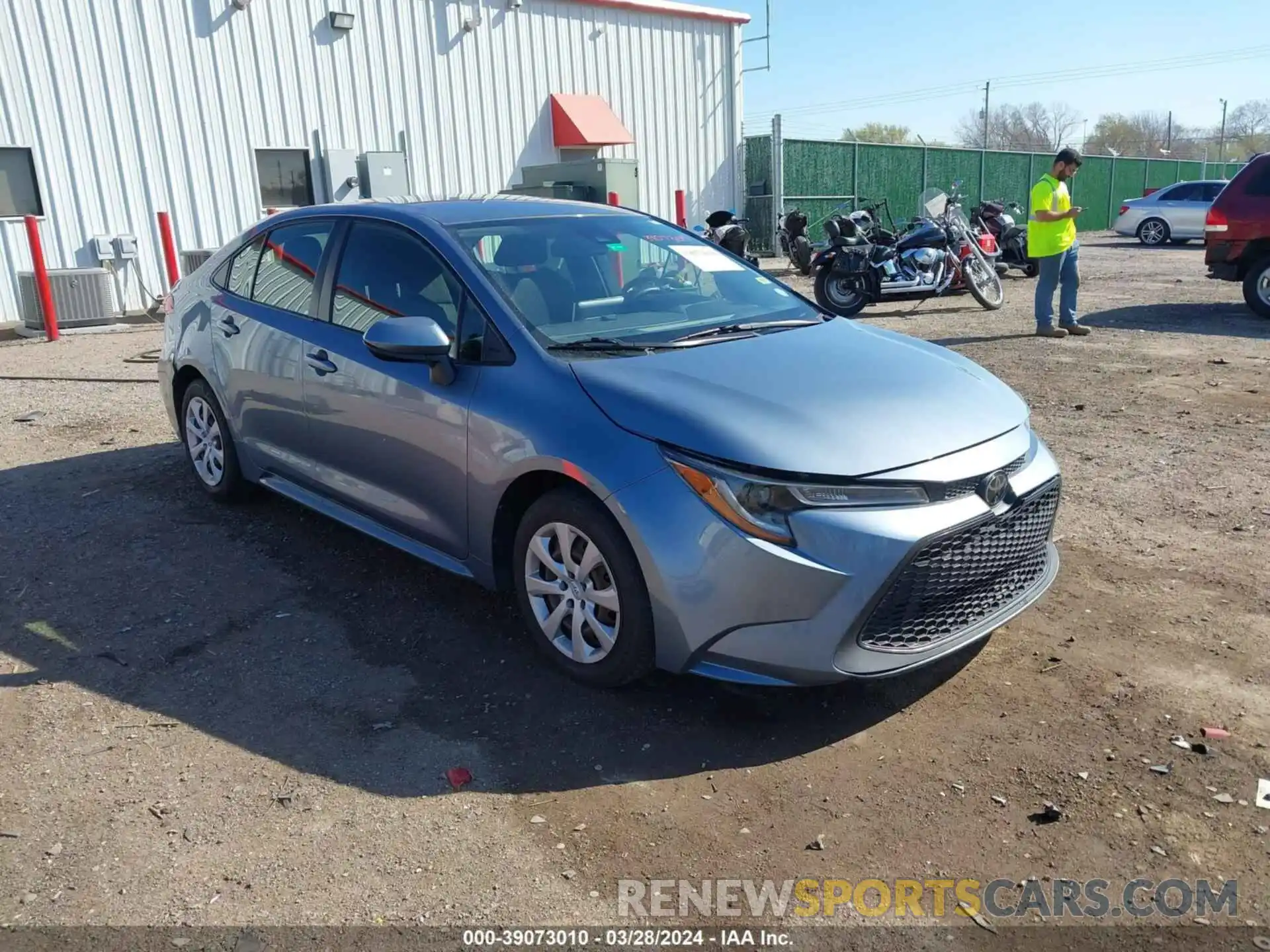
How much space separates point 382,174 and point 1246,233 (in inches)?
479

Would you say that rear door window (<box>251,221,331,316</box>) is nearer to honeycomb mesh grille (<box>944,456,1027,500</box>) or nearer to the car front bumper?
the car front bumper

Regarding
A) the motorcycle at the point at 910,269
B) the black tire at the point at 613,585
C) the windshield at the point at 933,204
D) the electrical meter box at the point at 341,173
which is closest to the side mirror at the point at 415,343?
the black tire at the point at 613,585

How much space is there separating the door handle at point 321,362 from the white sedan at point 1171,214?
79.4 ft

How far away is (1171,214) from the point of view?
23953 millimetres

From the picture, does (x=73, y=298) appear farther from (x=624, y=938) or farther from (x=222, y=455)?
(x=624, y=938)

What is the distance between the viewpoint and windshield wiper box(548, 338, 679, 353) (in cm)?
362

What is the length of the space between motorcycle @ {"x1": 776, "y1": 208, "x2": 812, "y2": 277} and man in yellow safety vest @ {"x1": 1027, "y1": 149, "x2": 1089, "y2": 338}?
4.58 meters

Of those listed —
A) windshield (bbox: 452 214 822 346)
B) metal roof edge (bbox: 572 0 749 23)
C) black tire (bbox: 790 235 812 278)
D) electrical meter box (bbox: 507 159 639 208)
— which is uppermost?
metal roof edge (bbox: 572 0 749 23)

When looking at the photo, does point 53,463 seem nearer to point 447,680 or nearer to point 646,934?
point 447,680

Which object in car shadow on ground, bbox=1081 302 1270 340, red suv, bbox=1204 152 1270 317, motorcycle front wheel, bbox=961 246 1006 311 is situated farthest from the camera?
motorcycle front wheel, bbox=961 246 1006 311

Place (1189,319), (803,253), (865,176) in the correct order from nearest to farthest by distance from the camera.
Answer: (1189,319)
(803,253)
(865,176)

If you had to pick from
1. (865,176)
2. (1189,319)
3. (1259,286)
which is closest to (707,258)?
(1189,319)

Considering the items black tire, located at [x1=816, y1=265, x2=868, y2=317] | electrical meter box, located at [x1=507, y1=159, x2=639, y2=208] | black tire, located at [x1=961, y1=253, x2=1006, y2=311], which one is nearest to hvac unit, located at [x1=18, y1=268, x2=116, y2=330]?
electrical meter box, located at [x1=507, y1=159, x2=639, y2=208]

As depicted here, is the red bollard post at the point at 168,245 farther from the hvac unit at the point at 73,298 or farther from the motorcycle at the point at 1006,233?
the motorcycle at the point at 1006,233
